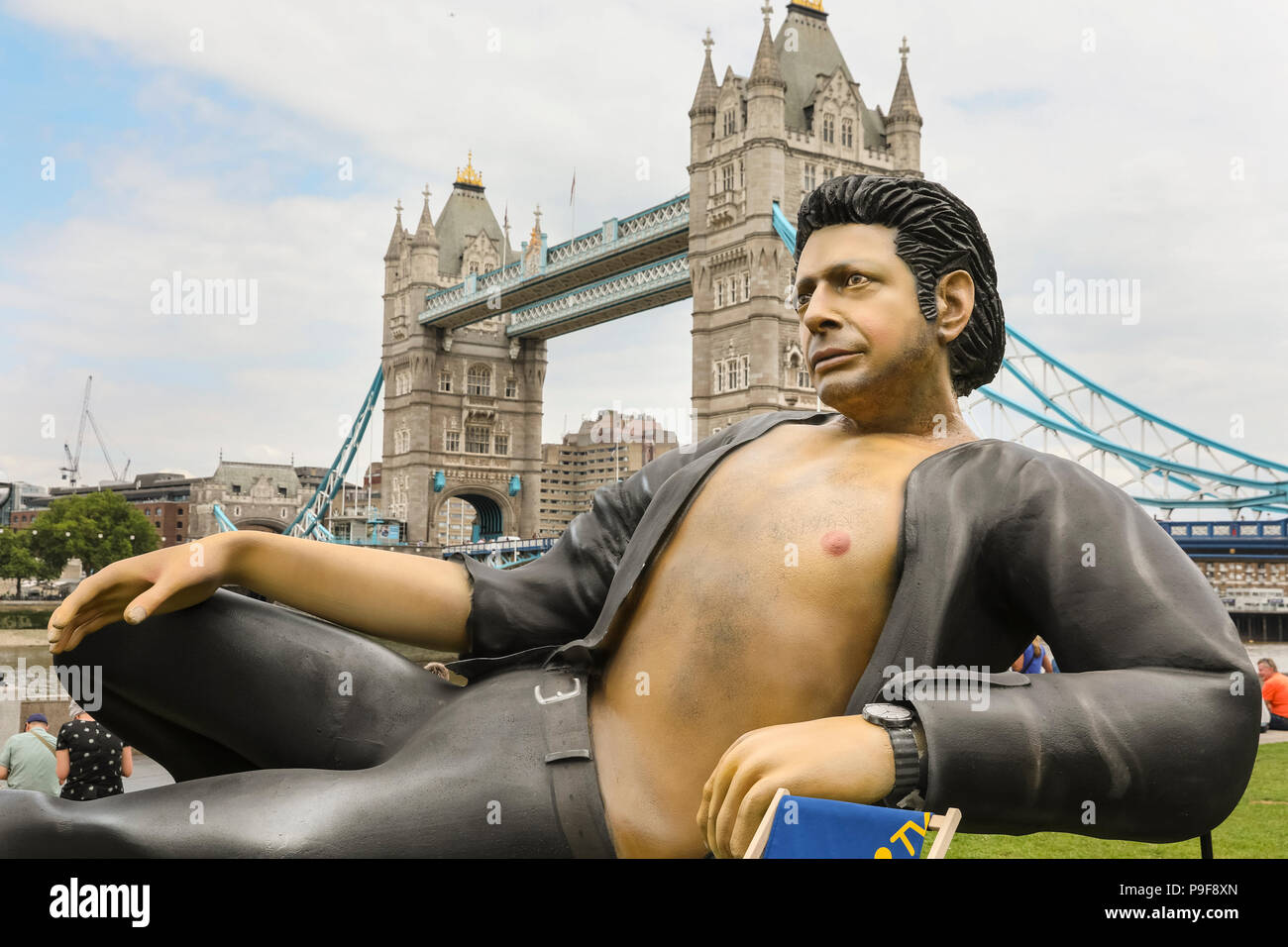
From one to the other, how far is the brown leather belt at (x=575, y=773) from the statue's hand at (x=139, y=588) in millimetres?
462

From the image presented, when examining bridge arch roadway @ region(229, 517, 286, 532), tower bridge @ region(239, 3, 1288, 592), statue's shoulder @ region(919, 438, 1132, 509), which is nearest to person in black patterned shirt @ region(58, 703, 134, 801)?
statue's shoulder @ region(919, 438, 1132, 509)

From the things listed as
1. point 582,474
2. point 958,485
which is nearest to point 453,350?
point 582,474

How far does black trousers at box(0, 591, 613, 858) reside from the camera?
1.29 metres

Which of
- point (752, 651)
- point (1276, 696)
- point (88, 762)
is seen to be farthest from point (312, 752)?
point (1276, 696)

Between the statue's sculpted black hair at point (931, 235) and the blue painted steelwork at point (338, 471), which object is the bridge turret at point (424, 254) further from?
the statue's sculpted black hair at point (931, 235)

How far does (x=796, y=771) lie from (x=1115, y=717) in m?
0.34

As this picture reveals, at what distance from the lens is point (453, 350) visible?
47.9m

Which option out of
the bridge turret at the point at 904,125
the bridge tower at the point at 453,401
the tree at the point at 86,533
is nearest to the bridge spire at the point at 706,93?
the bridge turret at the point at 904,125

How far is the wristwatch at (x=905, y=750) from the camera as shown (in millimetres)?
1168

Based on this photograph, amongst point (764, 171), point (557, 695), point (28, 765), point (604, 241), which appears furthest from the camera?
point (604, 241)

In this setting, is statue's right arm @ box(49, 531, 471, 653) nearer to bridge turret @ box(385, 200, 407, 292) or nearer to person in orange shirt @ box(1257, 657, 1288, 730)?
person in orange shirt @ box(1257, 657, 1288, 730)

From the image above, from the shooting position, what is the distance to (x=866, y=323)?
5.06 ft

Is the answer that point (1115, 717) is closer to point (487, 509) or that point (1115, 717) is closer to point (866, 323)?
point (866, 323)
